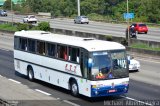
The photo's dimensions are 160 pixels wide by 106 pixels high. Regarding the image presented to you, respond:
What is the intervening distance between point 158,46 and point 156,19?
65.7 metres

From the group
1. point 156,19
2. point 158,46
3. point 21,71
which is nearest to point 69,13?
point 156,19

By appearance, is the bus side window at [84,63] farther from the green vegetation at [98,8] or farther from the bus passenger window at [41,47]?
the green vegetation at [98,8]

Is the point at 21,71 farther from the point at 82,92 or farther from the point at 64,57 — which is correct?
the point at 82,92

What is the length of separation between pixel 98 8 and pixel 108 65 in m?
116

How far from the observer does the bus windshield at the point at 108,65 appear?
18.5 meters

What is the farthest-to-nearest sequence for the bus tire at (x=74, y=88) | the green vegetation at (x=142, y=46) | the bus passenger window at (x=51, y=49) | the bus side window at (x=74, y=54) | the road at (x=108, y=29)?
the road at (x=108, y=29)
the green vegetation at (x=142, y=46)
the bus passenger window at (x=51, y=49)
the bus tire at (x=74, y=88)
the bus side window at (x=74, y=54)

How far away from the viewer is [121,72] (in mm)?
18953

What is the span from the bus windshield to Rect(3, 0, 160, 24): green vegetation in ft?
270

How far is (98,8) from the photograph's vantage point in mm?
133750

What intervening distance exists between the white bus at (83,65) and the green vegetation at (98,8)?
79.3 m

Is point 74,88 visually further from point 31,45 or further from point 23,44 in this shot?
point 23,44

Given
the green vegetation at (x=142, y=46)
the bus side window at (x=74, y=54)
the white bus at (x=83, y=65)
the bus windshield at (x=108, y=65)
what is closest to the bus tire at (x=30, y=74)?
the white bus at (x=83, y=65)

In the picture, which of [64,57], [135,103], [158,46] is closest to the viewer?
[135,103]

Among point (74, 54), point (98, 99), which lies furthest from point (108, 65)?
point (74, 54)
